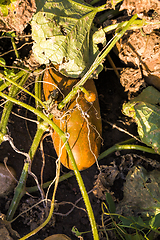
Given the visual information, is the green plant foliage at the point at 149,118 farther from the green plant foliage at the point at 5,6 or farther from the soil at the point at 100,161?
the green plant foliage at the point at 5,6

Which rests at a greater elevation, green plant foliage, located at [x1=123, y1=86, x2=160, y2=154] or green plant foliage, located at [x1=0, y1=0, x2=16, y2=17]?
green plant foliage, located at [x1=0, y1=0, x2=16, y2=17]

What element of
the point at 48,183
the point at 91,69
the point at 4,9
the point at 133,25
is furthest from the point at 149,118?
the point at 4,9

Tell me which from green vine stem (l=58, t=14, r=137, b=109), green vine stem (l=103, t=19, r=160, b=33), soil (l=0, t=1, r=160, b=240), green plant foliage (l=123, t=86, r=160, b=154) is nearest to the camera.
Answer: green vine stem (l=58, t=14, r=137, b=109)

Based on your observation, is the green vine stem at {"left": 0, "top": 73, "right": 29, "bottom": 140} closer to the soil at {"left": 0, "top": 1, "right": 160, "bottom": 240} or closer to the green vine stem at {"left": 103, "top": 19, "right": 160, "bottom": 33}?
the soil at {"left": 0, "top": 1, "right": 160, "bottom": 240}

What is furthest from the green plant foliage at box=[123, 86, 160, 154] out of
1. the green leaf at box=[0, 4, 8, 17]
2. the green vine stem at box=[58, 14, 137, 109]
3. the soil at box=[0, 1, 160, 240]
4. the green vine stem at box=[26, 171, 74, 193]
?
the green leaf at box=[0, 4, 8, 17]

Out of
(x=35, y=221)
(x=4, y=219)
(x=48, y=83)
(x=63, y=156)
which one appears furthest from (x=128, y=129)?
(x=4, y=219)

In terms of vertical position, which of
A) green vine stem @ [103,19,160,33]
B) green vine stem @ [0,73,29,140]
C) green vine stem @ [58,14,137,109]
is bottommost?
green vine stem @ [0,73,29,140]
